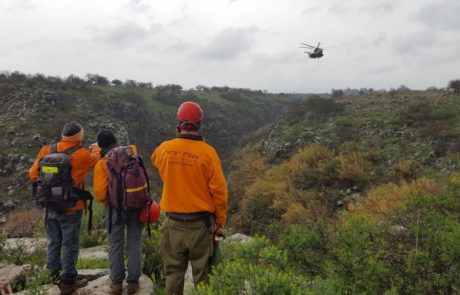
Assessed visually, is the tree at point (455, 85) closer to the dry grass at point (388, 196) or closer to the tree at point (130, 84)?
the dry grass at point (388, 196)

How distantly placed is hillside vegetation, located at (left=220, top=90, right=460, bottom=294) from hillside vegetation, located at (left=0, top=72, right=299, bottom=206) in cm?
978

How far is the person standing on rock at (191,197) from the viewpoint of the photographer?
12.0ft

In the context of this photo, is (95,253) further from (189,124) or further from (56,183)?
(189,124)

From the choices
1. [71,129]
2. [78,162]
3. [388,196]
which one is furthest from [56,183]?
[388,196]

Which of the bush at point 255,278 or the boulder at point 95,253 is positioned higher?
the bush at point 255,278

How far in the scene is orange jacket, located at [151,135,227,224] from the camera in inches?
144

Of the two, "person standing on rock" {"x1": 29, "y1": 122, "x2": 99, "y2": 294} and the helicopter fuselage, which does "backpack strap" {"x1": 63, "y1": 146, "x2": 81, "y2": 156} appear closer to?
"person standing on rock" {"x1": 29, "y1": 122, "x2": 99, "y2": 294}

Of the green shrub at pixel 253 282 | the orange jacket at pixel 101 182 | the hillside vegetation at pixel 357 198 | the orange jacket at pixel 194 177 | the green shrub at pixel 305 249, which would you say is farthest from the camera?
the orange jacket at pixel 101 182

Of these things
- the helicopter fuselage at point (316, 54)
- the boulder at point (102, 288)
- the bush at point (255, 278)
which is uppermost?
the helicopter fuselage at point (316, 54)

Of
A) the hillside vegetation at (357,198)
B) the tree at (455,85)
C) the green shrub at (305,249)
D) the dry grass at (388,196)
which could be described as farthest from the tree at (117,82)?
the green shrub at (305,249)

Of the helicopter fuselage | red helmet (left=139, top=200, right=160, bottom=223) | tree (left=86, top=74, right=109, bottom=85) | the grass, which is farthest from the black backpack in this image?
tree (left=86, top=74, right=109, bottom=85)

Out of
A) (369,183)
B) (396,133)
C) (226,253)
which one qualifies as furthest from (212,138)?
(226,253)

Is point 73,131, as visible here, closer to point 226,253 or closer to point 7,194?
point 226,253

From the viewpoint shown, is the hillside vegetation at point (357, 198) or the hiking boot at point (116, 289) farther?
the hiking boot at point (116, 289)
